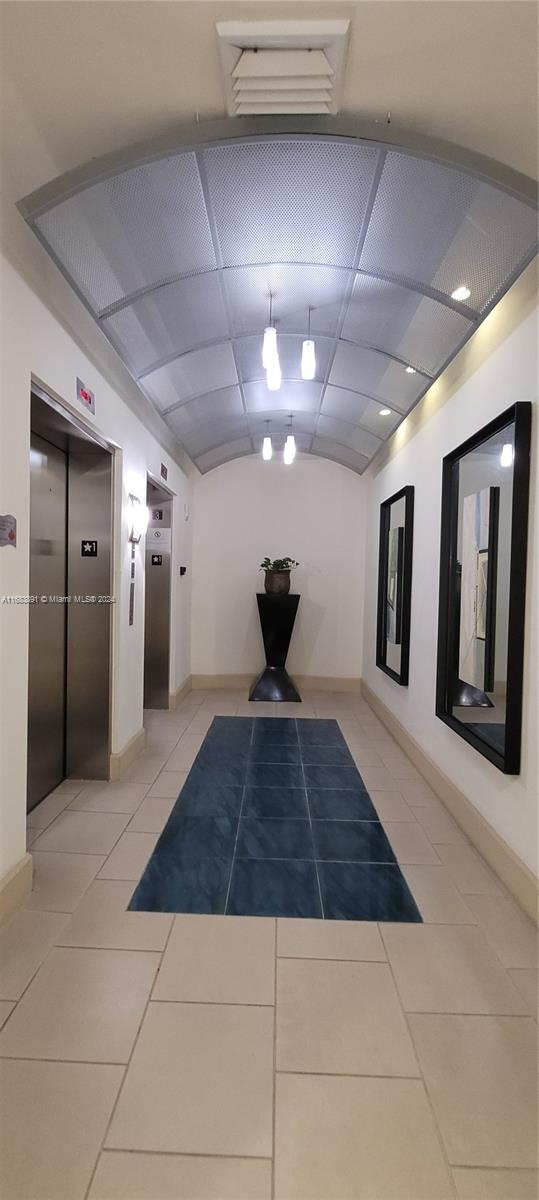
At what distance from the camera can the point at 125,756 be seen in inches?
158

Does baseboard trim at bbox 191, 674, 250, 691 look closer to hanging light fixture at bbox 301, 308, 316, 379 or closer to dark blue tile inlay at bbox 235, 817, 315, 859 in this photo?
dark blue tile inlay at bbox 235, 817, 315, 859

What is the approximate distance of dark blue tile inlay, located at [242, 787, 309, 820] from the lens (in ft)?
11.3

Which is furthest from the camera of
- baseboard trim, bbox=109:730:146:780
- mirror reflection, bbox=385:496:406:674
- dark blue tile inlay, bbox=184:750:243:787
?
mirror reflection, bbox=385:496:406:674

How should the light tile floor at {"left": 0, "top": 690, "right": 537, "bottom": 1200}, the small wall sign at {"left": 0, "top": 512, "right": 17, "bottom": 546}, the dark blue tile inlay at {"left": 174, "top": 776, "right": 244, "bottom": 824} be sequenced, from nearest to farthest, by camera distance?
the light tile floor at {"left": 0, "top": 690, "right": 537, "bottom": 1200} → the small wall sign at {"left": 0, "top": 512, "right": 17, "bottom": 546} → the dark blue tile inlay at {"left": 174, "top": 776, "right": 244, "bottom": 824}

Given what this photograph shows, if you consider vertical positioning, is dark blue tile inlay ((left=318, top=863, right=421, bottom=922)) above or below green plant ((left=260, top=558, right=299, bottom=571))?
below

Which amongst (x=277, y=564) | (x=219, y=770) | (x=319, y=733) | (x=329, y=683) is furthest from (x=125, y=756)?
(x=329, y=683)

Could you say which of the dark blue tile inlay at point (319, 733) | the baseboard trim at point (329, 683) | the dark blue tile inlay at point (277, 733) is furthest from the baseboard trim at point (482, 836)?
the baseboard trim at point (329, 683)

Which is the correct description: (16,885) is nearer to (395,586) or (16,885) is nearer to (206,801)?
(206,801)

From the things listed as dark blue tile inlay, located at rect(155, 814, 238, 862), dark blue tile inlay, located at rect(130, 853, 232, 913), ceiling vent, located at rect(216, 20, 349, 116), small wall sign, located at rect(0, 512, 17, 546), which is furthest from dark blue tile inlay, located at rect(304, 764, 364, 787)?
ceiling vent, located at rect(216, 20, 349, 116)

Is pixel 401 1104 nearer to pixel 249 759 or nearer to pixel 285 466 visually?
pixel 249 759

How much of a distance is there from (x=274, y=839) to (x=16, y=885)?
138cm

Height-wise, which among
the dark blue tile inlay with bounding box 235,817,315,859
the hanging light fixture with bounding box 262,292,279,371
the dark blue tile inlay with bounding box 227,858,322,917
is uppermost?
the hanging light fixture with bounding box 262,292,279,371

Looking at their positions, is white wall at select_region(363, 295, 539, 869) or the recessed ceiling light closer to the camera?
white wall at select_region(363, 295, 539, 869)

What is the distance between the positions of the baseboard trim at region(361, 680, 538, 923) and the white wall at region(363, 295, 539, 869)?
2.0 inches
